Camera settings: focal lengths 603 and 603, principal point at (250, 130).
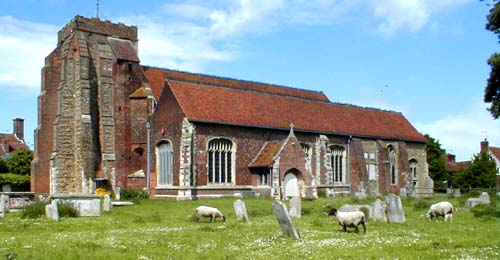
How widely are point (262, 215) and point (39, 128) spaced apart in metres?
29.2

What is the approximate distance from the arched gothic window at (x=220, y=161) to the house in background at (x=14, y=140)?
41378mm

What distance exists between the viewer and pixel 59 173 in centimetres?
4741

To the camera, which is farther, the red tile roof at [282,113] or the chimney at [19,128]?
the chimney at [19,128]

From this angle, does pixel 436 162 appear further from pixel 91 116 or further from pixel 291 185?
pixel 91 116

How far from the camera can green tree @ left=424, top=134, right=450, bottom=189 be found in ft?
227

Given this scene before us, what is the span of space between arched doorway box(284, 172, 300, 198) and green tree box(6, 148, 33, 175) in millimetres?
30572

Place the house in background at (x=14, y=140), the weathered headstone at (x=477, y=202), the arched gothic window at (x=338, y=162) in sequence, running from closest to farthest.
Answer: the weathered headstone at (x=477, y=202)
the arched gothic window at (x=338, y=162)
the house in background at (x=14, y=140)

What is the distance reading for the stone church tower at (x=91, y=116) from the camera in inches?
1854

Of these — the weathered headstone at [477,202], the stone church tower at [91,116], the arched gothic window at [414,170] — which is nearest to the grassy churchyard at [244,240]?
the weathered headstone at [477,202]

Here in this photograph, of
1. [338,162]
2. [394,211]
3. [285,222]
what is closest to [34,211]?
[285,222]

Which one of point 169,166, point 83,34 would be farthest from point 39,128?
point 169,166

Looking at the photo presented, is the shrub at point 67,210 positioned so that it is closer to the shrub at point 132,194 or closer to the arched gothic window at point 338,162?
the shrub at point 132,194

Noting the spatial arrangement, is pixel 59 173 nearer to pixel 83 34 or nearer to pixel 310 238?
pixel 83 34

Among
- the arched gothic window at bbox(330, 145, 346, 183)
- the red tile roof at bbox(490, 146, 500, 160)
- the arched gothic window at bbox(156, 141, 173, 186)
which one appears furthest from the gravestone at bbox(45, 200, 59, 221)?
the red tile roof at bbox(490, 146, 500, 160)
